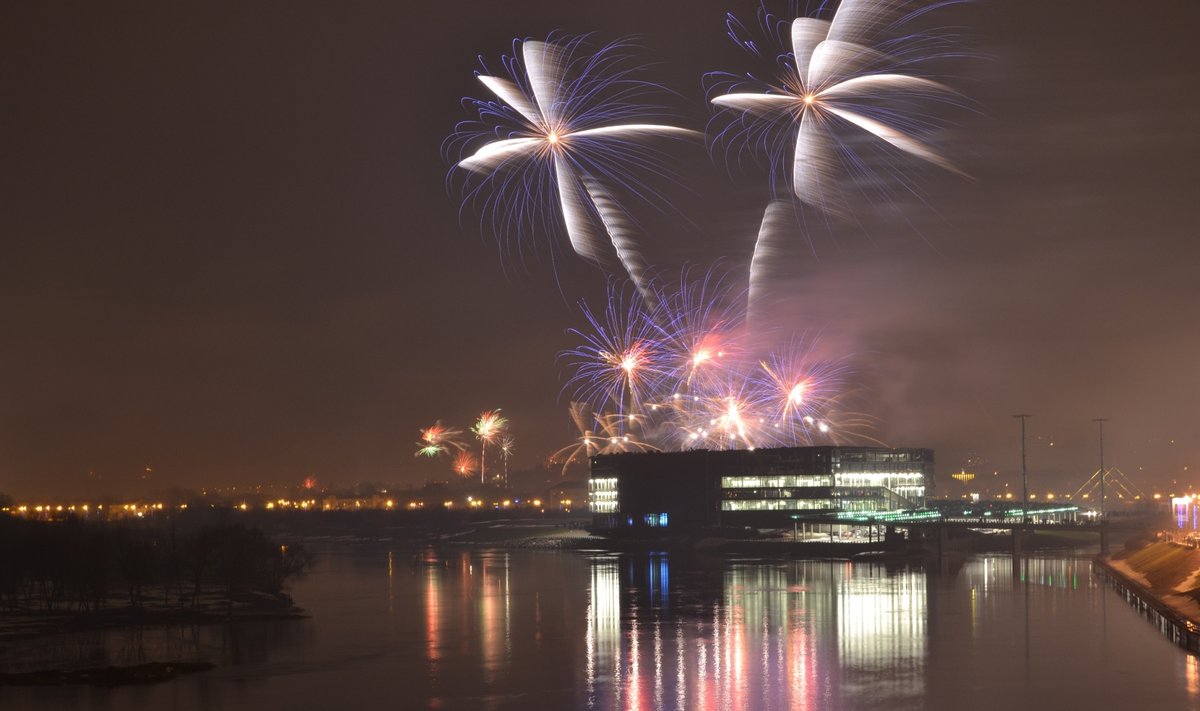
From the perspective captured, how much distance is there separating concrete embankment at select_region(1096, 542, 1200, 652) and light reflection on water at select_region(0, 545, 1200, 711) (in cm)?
124

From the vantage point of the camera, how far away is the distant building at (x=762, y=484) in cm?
13050

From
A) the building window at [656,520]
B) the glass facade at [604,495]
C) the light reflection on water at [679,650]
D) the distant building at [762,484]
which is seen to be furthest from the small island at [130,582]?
the glass facade at [604,495]

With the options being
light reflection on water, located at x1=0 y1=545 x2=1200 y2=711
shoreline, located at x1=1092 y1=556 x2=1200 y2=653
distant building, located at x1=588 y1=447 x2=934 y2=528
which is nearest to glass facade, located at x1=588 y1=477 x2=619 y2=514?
distant building, located at x1=588 y1=447 x2=934 y2=528

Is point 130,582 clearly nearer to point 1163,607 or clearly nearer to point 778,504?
point 1163,607

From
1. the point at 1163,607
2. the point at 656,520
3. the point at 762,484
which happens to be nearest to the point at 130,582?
the point at 1163,607

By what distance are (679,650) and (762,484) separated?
8425 cm

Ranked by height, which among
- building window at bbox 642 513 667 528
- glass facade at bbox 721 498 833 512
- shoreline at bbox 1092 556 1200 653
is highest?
glass facade at bbox 721 498 833 512

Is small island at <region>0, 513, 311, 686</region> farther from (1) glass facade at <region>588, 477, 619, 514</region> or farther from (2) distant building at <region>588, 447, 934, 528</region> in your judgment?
(1) glass facade at <region>588, 477, 619, 514</region>

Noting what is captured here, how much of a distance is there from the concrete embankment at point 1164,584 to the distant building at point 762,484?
38.7m

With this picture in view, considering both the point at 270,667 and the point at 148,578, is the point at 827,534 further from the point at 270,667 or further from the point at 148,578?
the point at 270,667

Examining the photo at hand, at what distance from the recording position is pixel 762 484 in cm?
13138

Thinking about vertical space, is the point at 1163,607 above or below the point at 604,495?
below

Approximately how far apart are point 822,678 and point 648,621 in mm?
17646

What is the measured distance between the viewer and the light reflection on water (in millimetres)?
38875
